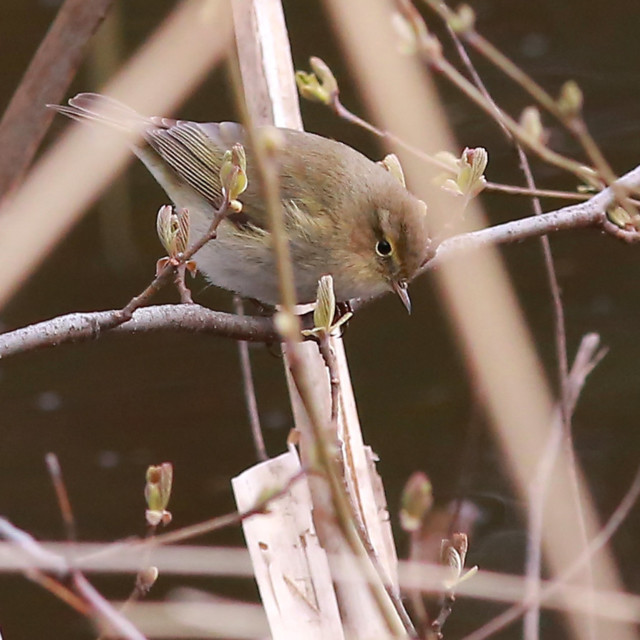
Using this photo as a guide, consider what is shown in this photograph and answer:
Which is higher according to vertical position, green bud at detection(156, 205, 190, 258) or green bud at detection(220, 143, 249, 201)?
green bud at detection(220, 143, 249, 201)

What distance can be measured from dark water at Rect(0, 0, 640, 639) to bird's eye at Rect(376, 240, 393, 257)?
1802mm

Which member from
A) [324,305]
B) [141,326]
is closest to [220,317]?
[141,326]

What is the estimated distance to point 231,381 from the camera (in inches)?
202

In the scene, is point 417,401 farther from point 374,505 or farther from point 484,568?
point 374,505

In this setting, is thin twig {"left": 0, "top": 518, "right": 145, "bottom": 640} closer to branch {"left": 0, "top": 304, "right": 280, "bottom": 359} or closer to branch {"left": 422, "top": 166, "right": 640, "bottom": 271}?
branch {"left": 0, "top": 304, "right": 280, "bottom": 359}

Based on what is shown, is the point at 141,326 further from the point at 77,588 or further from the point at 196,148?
the point at 196,148

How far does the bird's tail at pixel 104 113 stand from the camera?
3059mm

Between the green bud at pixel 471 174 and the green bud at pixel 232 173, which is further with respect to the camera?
the green bud at pixel 471 174

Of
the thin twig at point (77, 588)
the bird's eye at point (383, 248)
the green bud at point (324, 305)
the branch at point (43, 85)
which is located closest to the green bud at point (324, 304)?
the green bud at point (324, 305)

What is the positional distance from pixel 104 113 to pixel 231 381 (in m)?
2.22

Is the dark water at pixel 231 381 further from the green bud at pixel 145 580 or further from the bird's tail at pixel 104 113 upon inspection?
the green bud at pixel 145 580

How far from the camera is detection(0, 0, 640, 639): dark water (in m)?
4.60

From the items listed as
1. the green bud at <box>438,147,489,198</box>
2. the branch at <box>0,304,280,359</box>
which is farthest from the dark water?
the green bud at <box>438,147,489,198</box>

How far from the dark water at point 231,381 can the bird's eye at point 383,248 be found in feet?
5.91
